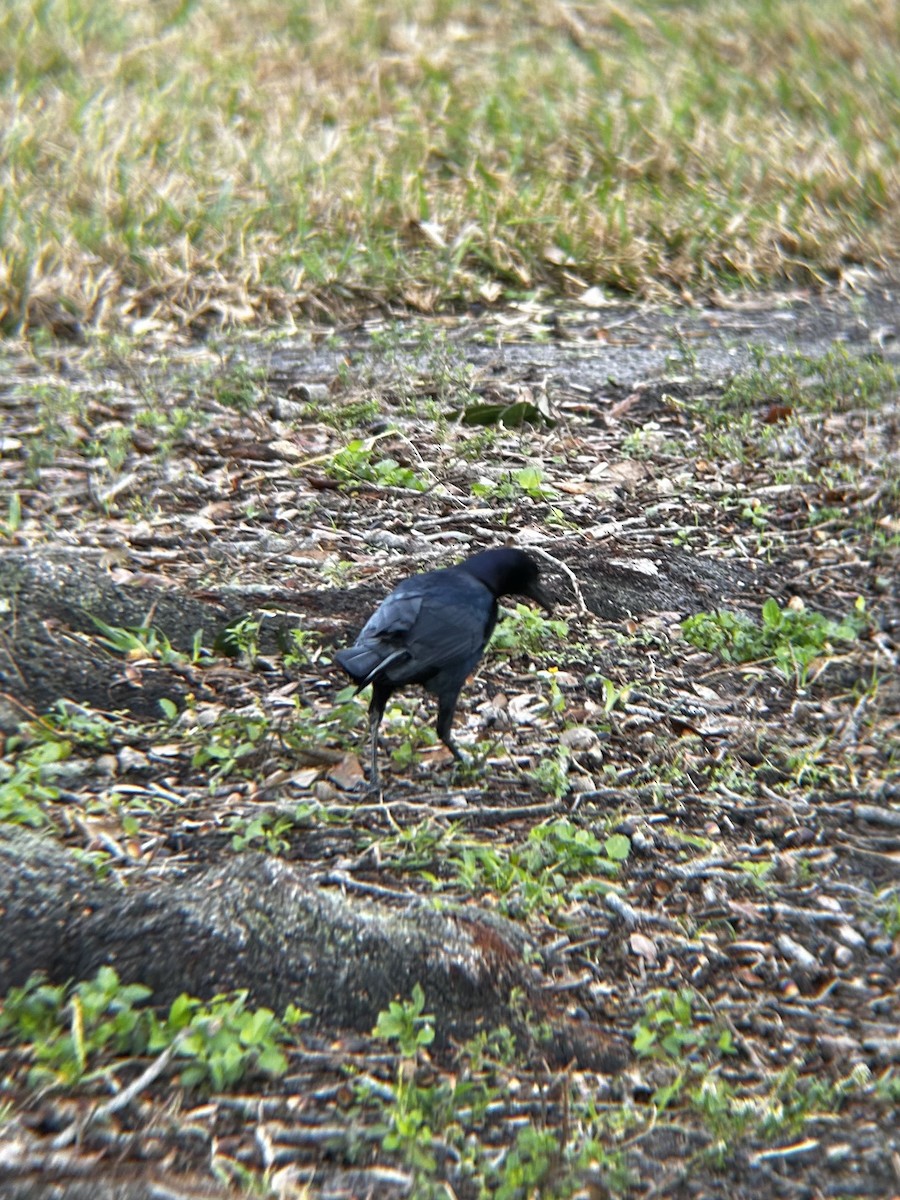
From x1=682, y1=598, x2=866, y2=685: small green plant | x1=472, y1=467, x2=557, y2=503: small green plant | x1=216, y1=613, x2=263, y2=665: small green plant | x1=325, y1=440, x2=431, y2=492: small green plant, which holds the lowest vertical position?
x1=325, y1=440, x2=431, y2=492: small green plant

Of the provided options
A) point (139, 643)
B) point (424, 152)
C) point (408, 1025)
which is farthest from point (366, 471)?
point (424, 152)

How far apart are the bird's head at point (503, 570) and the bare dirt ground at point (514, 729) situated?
347 millimetres

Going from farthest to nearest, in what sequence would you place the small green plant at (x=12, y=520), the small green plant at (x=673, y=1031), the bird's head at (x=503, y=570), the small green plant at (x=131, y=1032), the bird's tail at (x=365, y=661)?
the small green plant at (x=12, y=520) < the bird's head at (x=503, y=570) < the bird's tail at (x=365, y=661) < the small green plant at (x=673, y=1031) < the small green plant at (x=131, y=1032)

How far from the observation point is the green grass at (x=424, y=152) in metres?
6.44

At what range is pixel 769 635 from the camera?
414 cm

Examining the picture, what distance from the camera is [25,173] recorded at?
7090 mm

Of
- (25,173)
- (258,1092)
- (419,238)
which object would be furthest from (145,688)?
(25,173)

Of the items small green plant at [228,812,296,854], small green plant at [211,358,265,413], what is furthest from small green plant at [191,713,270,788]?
→ small green plant at [211,358,265,413]

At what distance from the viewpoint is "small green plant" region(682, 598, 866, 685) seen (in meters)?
4.10

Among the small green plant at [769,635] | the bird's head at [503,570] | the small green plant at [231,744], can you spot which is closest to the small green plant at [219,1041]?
the small green plant at [231,744]

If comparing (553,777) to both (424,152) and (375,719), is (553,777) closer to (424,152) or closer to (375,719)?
(375,719)

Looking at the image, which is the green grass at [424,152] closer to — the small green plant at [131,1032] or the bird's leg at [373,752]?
the bird's leg at [373,752]

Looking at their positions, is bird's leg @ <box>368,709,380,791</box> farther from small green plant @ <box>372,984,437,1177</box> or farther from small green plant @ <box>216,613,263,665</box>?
small green plant @ <box>372,984,437,1177</box>

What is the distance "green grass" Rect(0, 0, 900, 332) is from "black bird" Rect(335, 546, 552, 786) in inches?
120
